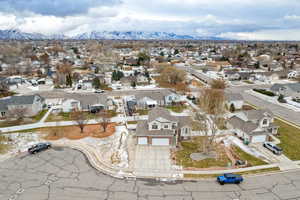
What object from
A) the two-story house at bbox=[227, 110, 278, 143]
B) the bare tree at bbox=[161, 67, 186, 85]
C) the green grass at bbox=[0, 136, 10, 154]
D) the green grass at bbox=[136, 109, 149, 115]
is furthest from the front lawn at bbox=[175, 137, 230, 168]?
the bare tree at bbox=[161, 67, 186, 85]

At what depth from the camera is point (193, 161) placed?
2348 centimetres

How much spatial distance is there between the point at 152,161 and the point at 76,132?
14845 mm

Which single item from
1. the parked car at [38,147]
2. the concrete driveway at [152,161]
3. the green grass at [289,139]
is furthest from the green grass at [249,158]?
the parked car at [38,147]

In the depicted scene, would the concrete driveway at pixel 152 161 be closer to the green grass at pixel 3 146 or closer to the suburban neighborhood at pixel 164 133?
the suburban neighborhood at pixel 164 133

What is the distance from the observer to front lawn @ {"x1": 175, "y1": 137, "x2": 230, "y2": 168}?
22.8 meters

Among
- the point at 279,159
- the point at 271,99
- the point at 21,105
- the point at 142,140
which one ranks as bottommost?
the point at 279,159

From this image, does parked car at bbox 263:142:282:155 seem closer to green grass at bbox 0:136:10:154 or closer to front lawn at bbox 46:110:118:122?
front lawn at bbox 46:110:118:122

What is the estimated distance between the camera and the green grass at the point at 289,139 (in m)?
25.3

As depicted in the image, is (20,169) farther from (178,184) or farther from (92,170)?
(178,184)

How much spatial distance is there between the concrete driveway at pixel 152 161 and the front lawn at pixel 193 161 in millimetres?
1598

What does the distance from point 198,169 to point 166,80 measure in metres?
45.9

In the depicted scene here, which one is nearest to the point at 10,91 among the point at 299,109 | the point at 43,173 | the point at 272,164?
the point at 43,173

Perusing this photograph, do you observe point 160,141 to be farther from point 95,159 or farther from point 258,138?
point 258,138

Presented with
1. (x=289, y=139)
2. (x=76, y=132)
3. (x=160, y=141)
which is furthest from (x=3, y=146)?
(x=289, y=139)
